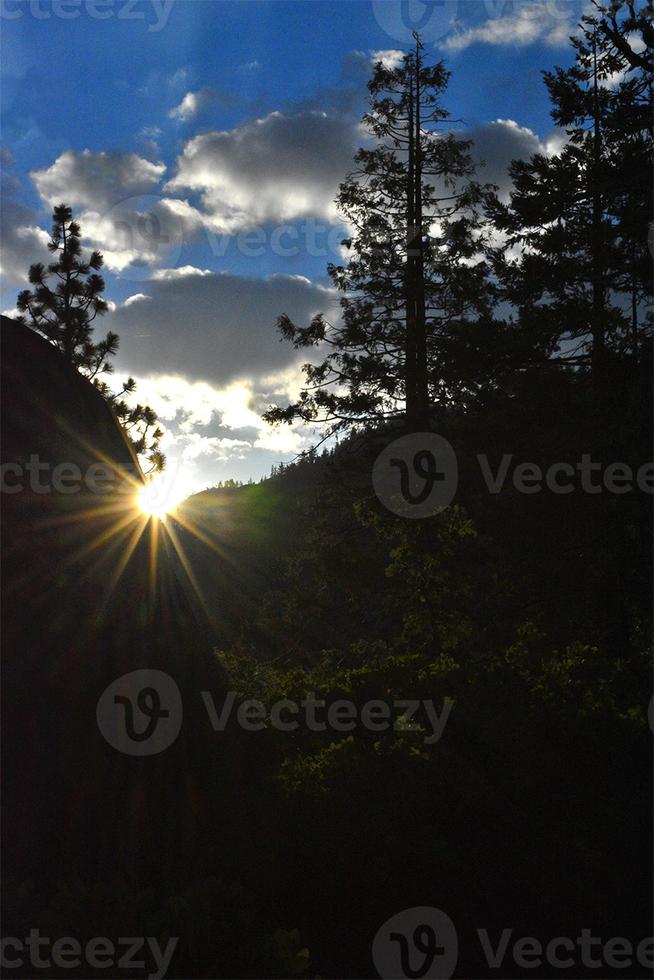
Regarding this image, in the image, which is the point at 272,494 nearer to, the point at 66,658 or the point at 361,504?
the point at 361,504

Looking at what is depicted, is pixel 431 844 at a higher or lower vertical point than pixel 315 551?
lower

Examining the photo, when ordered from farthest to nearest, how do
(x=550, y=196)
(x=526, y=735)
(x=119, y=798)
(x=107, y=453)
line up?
(x=550, y=196), (x=526, y=735), (x=107, y=453), (x=119, y=798)

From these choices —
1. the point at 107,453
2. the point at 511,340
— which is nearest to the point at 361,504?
the point at 511,340

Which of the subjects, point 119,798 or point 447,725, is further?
point 447,725

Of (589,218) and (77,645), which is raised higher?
(589,218)

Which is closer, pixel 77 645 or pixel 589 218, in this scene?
pixel 77 645

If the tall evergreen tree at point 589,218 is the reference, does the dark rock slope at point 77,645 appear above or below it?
below

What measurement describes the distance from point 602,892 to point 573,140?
16.8 m

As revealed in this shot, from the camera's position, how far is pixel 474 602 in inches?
589

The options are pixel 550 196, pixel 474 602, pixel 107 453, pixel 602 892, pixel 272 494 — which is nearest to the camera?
pixel 602 892

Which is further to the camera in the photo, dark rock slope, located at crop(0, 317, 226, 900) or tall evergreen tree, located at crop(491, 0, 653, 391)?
tall evergreen tree, located at crop(491, 0, 653, 391)

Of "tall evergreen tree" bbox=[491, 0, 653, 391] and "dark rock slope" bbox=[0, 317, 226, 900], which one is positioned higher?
"tall evergreen tree" bbox=[491, 0, 653, 391]

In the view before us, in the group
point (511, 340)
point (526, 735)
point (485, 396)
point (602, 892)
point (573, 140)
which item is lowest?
point (602, 892)

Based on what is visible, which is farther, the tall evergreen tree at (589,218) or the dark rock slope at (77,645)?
the tall evergreen tree at (589,218)
